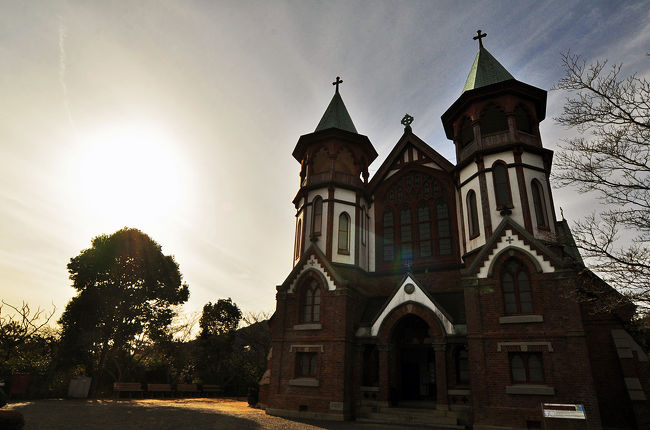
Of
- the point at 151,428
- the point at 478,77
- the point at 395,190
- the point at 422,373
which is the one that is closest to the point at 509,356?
the point at 422,373

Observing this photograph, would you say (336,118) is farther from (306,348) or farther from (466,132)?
(306,348)

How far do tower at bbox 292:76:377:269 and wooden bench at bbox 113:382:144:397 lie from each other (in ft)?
56.3

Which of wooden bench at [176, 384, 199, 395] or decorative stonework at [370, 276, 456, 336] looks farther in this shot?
wooden bench at [176, 384, 199, 395]

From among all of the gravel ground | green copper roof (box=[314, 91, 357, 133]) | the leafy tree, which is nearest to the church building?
green copper roof (box=[314, 91, 357, 133])

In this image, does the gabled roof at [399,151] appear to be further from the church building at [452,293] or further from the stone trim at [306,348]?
the stone trim at [306,348]

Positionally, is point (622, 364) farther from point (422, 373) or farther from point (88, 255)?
point (88, 255)

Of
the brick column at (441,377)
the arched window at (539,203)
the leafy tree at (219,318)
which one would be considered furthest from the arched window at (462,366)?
the leafy tree at (219,318)

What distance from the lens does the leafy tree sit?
41062mm

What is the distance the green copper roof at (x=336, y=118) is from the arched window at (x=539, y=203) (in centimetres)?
1291

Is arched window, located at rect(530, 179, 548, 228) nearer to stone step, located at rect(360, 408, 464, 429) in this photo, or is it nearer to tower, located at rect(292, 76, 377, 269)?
tower, located at rect(292, 76, 377, 269)

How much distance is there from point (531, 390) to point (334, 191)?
15070mm

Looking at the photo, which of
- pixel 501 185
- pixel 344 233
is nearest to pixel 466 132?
pixel 501 185

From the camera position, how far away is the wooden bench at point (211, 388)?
35531 millimetres

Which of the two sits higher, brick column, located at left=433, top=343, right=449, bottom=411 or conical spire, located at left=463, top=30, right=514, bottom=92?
conical spire, located at left=463, top=30, right=514, bottom=92
